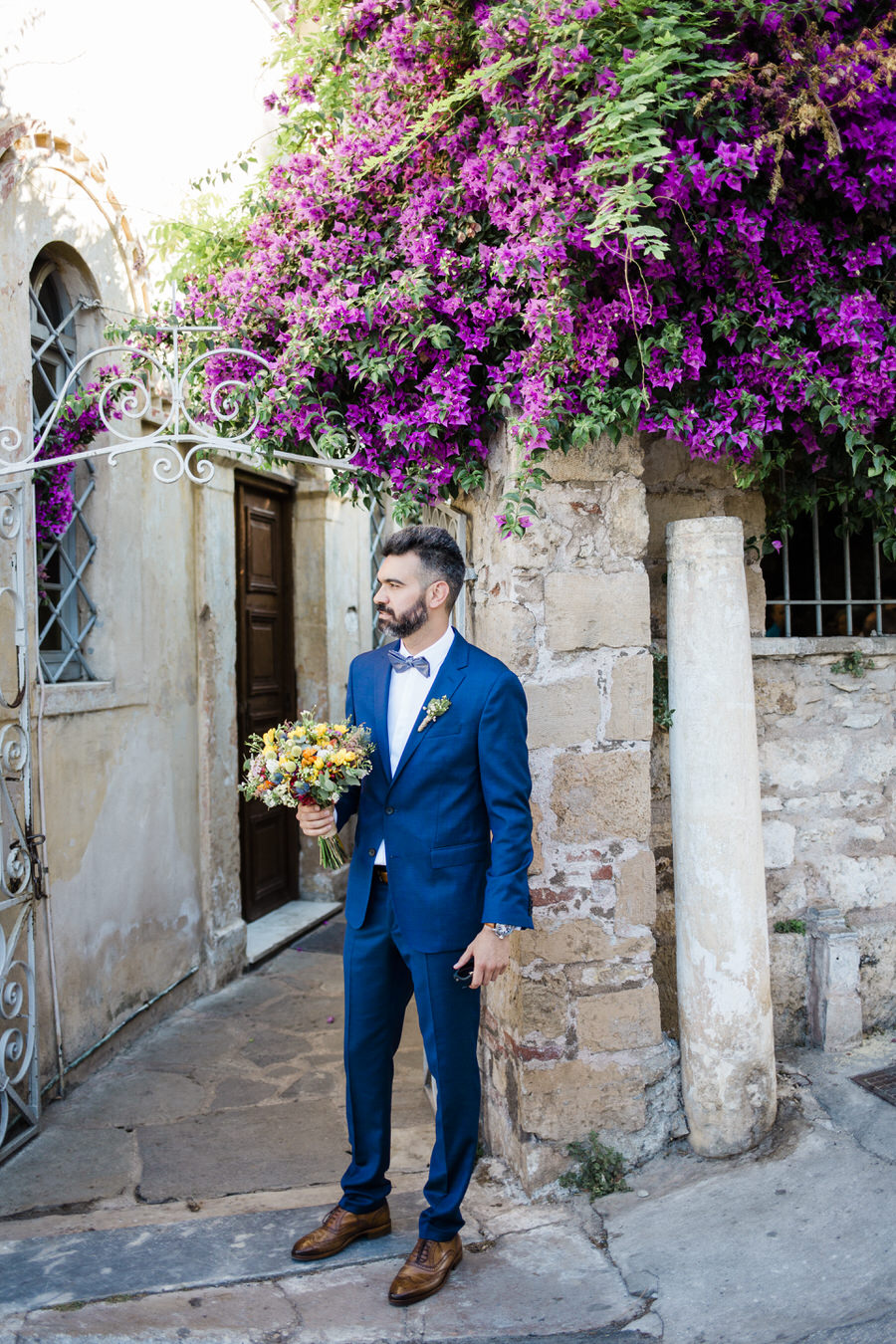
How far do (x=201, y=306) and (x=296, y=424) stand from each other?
88 centimetres

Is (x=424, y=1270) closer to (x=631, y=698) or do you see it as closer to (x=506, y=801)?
(x=506, y=801)

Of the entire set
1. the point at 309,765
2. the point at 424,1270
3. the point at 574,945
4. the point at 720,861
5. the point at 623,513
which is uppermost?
the point at 623,513

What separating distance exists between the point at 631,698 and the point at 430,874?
0.97 metres

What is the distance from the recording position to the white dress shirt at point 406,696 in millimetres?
3111

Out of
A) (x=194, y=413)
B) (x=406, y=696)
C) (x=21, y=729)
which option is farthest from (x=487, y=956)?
(x=194, y=413)

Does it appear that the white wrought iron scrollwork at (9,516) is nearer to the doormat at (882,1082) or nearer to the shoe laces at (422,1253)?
the shoe laces at (422,1253)

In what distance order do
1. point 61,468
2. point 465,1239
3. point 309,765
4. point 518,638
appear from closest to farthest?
point 309,765
point 465,1239
point 518,638
point 61,468

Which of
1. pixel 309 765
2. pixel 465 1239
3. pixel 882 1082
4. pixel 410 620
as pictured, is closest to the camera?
pixel 309 765

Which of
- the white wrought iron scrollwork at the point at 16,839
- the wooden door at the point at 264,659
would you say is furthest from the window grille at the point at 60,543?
the wooden door at the point at 264,659

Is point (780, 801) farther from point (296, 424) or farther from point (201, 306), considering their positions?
point (201, 306)

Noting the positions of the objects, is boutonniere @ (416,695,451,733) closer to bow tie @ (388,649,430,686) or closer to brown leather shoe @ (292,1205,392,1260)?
bow tie @ (388,649,430,686)

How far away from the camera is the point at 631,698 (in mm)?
3500

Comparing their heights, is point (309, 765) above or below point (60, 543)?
below

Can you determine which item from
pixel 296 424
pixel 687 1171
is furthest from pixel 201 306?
pixel 687 1171
